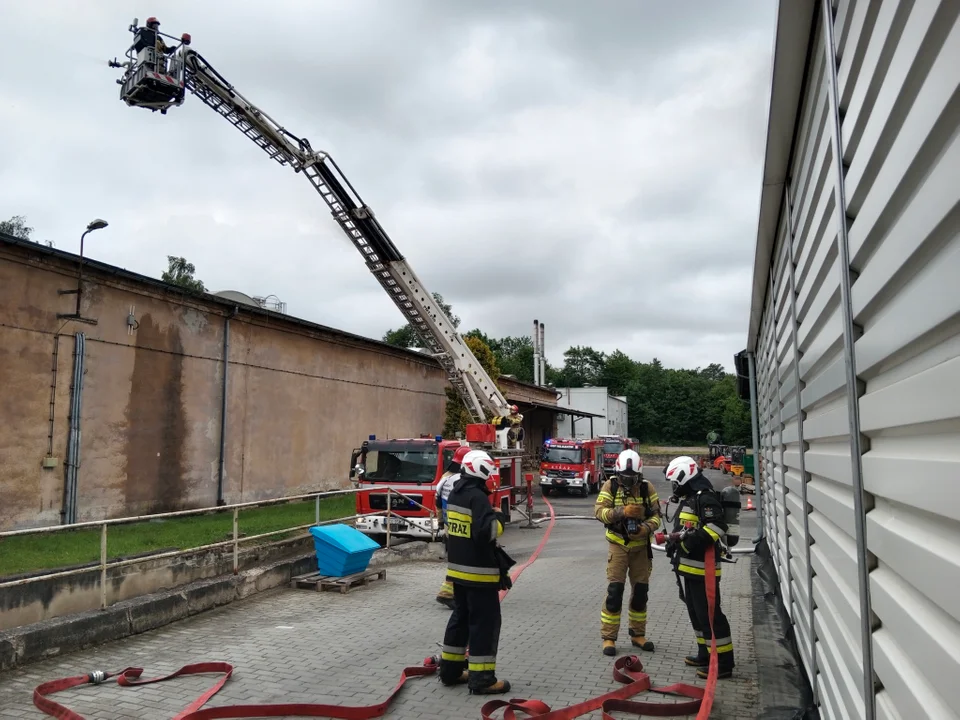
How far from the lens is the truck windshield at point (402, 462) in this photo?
13.7 metres

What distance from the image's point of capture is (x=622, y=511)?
6.86m

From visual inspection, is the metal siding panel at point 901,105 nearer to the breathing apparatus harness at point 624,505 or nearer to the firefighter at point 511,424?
the breathing apparatus harness at point 624,505

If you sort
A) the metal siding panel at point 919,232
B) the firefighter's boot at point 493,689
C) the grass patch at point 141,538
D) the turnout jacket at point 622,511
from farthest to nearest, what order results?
1. the grass patch at point 141,538
2. the turnout jacket at point 622,511
3. the firefighter's boot at point 493,689
4. the metal siding panel at point 919,232

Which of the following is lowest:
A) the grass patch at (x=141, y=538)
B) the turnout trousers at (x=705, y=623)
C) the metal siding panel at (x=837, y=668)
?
the grass patch at (x=141, y=538)

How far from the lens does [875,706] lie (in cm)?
211

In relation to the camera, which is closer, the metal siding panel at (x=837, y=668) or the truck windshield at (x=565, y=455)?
the metal siding panel at (x=837, y=668)

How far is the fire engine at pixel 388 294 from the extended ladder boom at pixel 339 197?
23 millimetres

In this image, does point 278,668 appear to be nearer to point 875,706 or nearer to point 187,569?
point 187,569

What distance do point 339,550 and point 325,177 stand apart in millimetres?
10145

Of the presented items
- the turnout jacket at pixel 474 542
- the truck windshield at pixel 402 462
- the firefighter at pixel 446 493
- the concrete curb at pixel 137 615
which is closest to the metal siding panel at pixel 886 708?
the turnout jacket at pixel 474 542

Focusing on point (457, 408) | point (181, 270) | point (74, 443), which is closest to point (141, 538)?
point (74, 443)

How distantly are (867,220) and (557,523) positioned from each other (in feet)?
59.7

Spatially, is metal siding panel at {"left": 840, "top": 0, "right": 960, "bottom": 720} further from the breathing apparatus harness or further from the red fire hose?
the breathing apparatus harness

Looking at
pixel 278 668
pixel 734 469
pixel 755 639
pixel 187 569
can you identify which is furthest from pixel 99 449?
pixel 734 469
